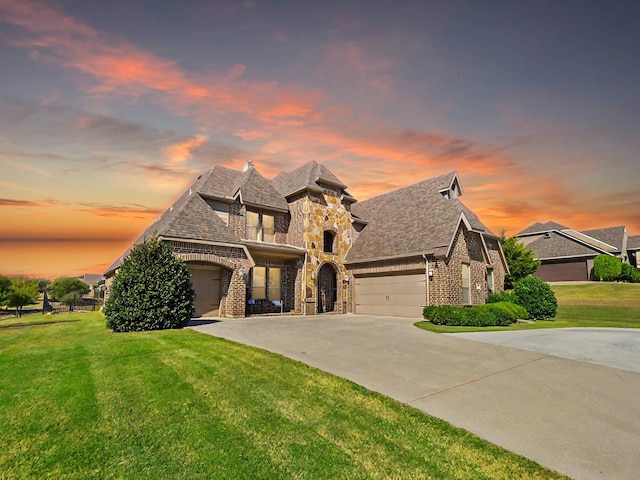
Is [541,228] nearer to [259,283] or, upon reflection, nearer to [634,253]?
[634,253]

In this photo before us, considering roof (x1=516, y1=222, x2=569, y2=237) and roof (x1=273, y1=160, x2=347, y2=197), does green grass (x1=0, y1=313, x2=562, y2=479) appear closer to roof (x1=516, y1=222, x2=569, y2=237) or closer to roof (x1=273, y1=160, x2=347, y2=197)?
roof (x1=273, y1=160, x2=347, y2=197)

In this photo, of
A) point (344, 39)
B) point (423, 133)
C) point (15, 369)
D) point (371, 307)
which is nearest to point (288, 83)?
point (344, 39)

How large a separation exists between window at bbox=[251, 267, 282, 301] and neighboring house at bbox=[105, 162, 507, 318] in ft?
0.20

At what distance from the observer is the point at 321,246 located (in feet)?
68.1

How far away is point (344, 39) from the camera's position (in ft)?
36.8

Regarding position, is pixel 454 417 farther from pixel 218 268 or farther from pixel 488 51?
pixel 218 268

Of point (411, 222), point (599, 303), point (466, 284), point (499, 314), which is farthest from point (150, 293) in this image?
point (599, 303)

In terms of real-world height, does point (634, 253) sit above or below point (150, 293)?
above

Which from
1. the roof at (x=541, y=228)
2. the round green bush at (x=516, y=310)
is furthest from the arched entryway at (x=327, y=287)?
the roof at (x=541, y=228)

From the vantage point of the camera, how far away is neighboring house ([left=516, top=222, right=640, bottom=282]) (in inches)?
1339

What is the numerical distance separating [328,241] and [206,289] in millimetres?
8693

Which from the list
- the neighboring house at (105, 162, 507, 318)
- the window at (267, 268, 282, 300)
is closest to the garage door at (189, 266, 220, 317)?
the neighboring house at (105, 162, 507, 318)

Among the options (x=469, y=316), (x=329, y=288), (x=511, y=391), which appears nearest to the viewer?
(x=511, y=391)

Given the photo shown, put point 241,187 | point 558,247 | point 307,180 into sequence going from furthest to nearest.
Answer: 1. point 558,247
2. point 307,180
3. point 241,187
